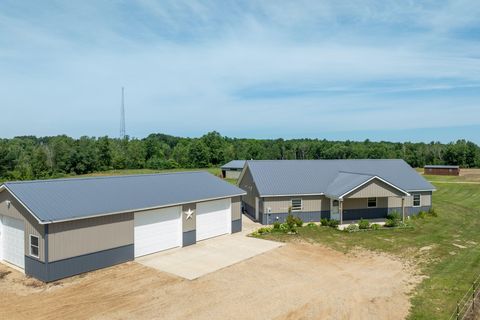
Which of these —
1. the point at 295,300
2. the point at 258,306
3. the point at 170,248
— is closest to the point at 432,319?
the point at 295,300

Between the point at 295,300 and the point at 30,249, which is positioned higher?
the point at 30,249

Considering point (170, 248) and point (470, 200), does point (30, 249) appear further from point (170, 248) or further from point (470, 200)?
point (470, 200)

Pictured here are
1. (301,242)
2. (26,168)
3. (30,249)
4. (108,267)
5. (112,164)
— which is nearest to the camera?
(30,249)

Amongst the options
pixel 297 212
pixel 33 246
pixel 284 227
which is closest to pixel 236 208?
pixel 284 227

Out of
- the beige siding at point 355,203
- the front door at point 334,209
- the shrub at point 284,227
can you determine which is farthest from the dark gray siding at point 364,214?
the shrub at point 284,227

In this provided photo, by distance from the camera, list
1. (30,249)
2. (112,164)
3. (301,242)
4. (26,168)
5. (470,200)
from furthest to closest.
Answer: (112,164)
(26,168)
(470,200)
(301,242)
(30,249)

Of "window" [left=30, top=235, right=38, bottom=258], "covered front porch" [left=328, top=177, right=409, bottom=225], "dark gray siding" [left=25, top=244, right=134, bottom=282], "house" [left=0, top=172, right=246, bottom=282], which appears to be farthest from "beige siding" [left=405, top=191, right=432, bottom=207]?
"window" [left=30, top=235, right=38, bottom=258]

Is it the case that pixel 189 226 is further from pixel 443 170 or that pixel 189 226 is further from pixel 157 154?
pixel 157 154

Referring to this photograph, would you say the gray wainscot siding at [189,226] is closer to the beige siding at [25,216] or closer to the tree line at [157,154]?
the beige siding at [25,216]
